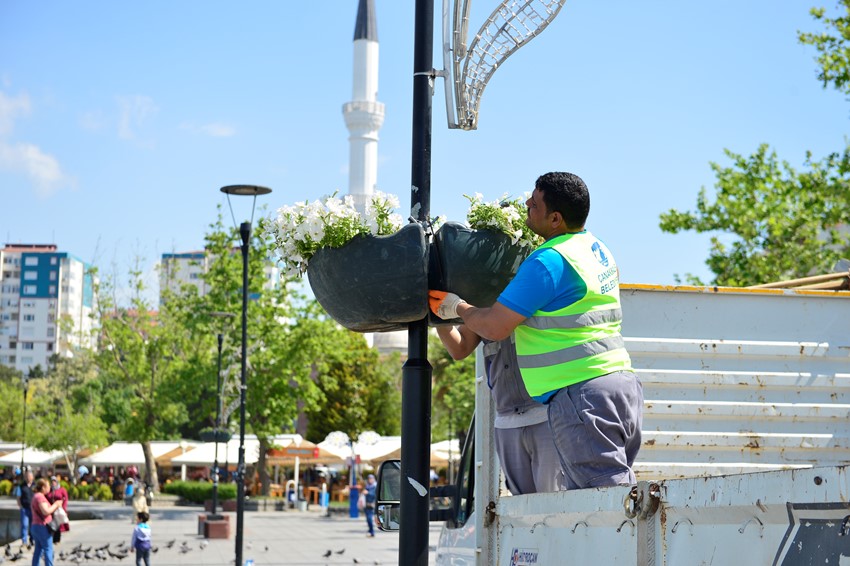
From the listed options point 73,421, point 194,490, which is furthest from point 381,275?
point 73,421

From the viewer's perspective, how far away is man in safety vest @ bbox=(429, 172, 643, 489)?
3.46m

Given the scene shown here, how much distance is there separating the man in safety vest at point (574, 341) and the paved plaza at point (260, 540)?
1413 centimetres

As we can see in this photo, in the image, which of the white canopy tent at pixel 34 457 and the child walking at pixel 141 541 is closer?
the child walking at pixel 141 541

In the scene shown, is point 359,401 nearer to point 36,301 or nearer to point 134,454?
point 134,454

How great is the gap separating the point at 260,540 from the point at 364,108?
74.7m

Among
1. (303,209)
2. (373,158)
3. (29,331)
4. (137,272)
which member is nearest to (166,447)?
(137,272)

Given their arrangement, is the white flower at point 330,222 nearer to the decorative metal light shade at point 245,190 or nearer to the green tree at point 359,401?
the decorative metal light shade at point 245,190

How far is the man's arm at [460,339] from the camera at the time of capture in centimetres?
409

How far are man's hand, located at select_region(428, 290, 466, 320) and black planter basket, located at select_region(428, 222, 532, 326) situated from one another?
0.03 m

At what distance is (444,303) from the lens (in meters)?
3.86

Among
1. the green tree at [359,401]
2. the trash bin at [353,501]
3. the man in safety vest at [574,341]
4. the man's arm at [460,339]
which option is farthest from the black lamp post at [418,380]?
the green tree at [359,401]

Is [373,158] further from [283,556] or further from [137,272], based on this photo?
[283,556]

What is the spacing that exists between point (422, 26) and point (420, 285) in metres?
1.05

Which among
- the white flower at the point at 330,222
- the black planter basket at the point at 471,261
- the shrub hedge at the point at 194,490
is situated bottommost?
the shrub hedge at the point at 194,490
